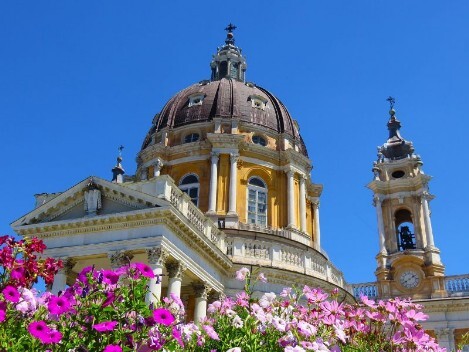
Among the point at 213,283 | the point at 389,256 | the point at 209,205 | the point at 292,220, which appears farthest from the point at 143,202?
the point at 389,256

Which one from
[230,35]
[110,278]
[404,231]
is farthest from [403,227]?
[110,278]

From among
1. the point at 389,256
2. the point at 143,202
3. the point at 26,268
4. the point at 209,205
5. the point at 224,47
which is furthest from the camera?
the point at 224,47

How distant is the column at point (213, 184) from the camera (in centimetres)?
2756

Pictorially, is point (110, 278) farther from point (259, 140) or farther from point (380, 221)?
point (380, 221)

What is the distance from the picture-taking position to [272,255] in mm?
23500

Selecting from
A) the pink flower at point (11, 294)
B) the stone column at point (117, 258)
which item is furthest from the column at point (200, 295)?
the pink flower at point (11, 294)

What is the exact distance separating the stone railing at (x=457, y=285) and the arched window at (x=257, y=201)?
12.2 m

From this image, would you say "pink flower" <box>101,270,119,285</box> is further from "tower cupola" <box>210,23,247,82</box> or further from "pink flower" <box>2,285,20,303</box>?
"tower cupola" <box>210,23,247,82</box>

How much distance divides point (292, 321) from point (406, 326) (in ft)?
3.97

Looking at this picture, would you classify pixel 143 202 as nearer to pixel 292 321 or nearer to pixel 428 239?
pixel 292 321

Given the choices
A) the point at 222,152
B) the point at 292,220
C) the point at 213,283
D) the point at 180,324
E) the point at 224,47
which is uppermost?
the point at 224,47

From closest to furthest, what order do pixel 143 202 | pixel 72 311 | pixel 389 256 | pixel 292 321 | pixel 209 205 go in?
1. pixel 72 311
2. pixel 292 321
3. pixel 143 202
4. pixel 209 205
5. pixel 389 256

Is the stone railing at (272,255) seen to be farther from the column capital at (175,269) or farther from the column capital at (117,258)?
the column capital at (117,258)

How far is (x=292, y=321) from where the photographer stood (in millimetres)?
5785
